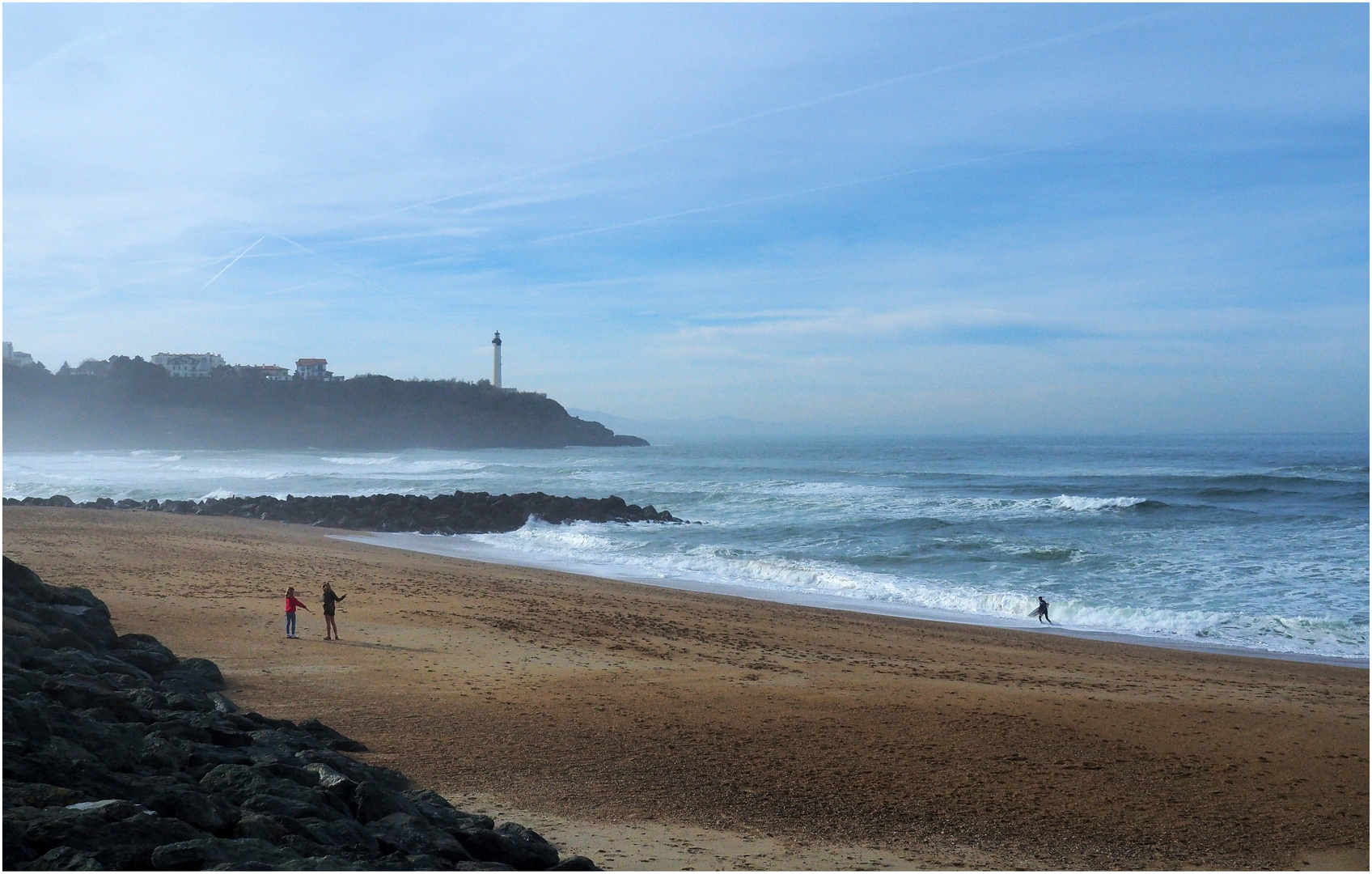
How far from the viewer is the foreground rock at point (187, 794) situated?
3852 millimetres

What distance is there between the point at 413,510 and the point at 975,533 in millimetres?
19985

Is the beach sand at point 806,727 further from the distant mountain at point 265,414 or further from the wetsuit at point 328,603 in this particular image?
the distant mountain at point 265,414

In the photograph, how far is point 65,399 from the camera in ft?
283

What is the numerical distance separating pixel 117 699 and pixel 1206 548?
25.0 m

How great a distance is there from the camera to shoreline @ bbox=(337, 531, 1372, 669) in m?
14.4

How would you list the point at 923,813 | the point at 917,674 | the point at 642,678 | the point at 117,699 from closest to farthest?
1. the point at 117,699
2. the point at 923,813
3. the point at 642,678
4. the point at 917,674

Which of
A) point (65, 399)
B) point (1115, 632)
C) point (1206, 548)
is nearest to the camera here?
point (1115, 632)

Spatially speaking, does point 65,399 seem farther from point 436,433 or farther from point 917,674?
point 917,674

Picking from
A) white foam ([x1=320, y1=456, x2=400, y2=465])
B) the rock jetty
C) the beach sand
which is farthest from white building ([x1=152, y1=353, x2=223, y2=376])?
the beach sand

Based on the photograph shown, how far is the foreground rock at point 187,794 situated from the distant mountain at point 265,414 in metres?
85.7

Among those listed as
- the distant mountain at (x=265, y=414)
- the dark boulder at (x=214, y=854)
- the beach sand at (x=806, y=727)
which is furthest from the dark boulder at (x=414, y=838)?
the distant mountain at (x=265, y=414)

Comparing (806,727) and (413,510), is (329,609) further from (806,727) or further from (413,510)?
(413,510)

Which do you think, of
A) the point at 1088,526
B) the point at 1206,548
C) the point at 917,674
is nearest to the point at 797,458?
the point at 1088,526

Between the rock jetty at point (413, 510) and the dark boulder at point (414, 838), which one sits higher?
the rock jetty at point (413, 510)
